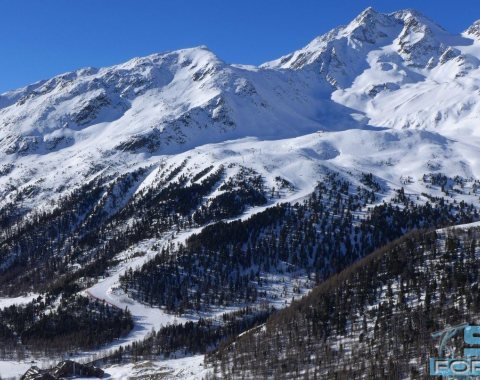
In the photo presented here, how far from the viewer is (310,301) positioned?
654 feet

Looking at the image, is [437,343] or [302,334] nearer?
[437,343]

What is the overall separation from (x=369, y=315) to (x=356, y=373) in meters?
30.3

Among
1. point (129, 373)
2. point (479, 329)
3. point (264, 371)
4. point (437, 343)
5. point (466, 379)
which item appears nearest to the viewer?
point (466, 379)

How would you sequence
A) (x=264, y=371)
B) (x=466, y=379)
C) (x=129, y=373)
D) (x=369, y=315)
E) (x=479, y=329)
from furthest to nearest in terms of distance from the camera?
(x=129, y=373) < (x=369, y=315) < (x=264, y=371) < (x=479, y=329) < (x=466, y=379)

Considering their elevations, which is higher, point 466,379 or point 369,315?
point 369,315

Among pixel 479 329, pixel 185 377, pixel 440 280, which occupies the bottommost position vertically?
pixel 185 377

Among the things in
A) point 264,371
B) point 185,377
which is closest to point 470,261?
point 264,371

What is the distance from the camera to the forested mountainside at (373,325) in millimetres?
149750

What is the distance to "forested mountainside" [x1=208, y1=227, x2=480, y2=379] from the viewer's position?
149750 millimetres

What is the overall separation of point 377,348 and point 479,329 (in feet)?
88.3

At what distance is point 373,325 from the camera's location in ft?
550

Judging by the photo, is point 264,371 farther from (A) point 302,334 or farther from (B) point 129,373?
(B) point 129,373

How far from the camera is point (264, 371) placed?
161500 mm

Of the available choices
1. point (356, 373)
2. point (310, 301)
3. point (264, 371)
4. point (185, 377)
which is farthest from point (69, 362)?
point (356, 373)
